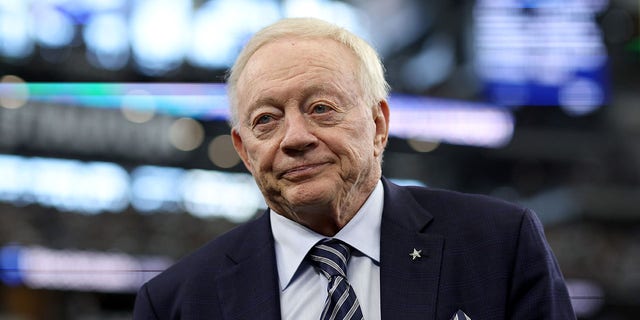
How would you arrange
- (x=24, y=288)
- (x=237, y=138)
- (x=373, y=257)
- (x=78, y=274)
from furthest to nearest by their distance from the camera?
(x=24, y=288) < (x=78, y=274) < (x=237, y=138) < (x=373, y=257)

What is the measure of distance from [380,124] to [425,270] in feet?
1.40

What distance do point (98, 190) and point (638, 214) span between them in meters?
6.95

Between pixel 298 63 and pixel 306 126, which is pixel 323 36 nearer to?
pixel 298 63

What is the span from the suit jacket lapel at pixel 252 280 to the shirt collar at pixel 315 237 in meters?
0.03

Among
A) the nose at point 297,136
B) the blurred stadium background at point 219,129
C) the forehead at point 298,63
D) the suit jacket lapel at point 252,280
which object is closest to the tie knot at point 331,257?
the suit jacket lapel at point 252,280

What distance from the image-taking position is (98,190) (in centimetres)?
1196

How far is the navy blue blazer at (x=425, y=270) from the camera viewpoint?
92.7 inches

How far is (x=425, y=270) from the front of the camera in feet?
7.99

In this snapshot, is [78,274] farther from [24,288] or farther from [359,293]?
[359,293]

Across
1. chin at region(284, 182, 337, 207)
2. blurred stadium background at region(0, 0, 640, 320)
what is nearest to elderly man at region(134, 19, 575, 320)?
chin at region(284, 182, 337, 207)

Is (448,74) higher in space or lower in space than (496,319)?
lower

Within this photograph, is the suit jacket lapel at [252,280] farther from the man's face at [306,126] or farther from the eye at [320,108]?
the eye at [320,108]

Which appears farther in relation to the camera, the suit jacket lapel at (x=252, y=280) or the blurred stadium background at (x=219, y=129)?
the blurred stadium background at (x=219, y=129)

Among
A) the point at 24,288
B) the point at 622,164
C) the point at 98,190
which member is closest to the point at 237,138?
the point at 98,190
